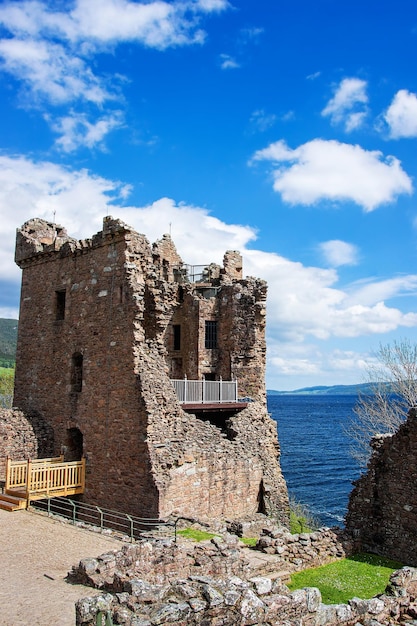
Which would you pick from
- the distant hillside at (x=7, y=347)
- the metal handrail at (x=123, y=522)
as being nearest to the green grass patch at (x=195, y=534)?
the metal handrail at (x=123, y=522)

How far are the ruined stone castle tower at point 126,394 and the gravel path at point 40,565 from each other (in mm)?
3245

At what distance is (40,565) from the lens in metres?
13.4

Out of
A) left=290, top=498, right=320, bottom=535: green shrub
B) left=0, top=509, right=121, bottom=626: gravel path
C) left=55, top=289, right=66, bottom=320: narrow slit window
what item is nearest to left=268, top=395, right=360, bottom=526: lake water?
left=290, top=498, right=320, bottom=535: green shrub

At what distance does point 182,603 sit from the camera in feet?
29.6

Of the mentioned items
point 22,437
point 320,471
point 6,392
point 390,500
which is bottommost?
point 320,471

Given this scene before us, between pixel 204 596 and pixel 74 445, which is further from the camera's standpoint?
pixel 74 445

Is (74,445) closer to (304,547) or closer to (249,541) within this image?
(249,541)

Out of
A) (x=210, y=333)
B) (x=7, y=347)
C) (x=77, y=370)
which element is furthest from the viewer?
(x=7, y=347)

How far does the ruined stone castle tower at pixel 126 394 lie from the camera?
19609 millimetres

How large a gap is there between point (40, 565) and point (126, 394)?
7.65m

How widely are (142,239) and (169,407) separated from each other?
6619 millimetres

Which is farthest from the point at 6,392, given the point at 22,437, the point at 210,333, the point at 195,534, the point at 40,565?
the point at 40,565

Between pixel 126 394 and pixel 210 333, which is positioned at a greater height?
pixel 210 333

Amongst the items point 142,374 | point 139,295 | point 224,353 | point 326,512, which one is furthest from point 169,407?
point 326,512
